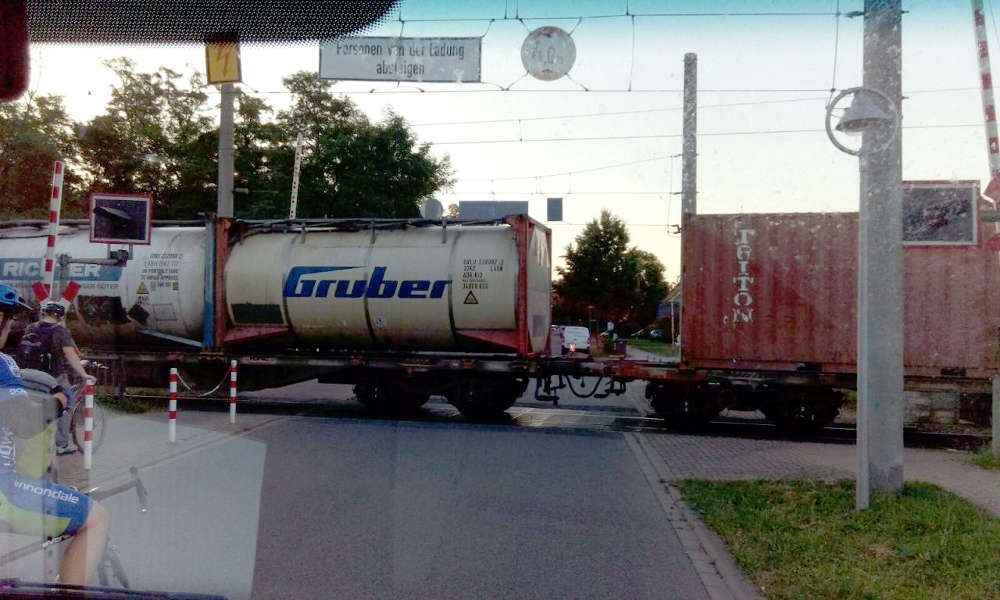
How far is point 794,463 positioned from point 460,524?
4.95 meters

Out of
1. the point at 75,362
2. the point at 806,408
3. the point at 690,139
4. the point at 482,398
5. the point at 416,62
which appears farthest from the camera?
the point at 690,139

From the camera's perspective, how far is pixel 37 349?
8.73 m

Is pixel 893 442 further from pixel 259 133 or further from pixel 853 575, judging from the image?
pixel 259 133

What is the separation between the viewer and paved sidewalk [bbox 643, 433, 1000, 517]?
28.0 feet

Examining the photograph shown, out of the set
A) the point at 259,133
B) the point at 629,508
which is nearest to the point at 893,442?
the point at 629,508

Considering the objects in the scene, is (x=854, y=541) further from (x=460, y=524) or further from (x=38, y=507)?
(x=38, y=507)

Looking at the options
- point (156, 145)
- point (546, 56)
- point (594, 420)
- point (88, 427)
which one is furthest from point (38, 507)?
point (156, 145)

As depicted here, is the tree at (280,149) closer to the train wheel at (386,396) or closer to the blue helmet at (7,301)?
the train wheel at (386,396)

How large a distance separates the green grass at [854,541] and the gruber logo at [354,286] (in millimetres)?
6827

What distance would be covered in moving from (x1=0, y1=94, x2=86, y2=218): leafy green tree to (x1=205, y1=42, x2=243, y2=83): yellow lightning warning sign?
2292 centimetres

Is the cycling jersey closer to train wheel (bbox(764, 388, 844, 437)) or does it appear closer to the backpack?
the backpack

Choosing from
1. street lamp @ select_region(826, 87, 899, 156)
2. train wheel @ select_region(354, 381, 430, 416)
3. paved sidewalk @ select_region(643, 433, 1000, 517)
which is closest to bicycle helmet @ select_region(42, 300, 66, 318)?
train wheel @ select_region(354, 381, 430, 416)

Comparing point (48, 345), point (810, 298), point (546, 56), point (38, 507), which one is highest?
point (546, 56)

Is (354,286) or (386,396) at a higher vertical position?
(354,286)
